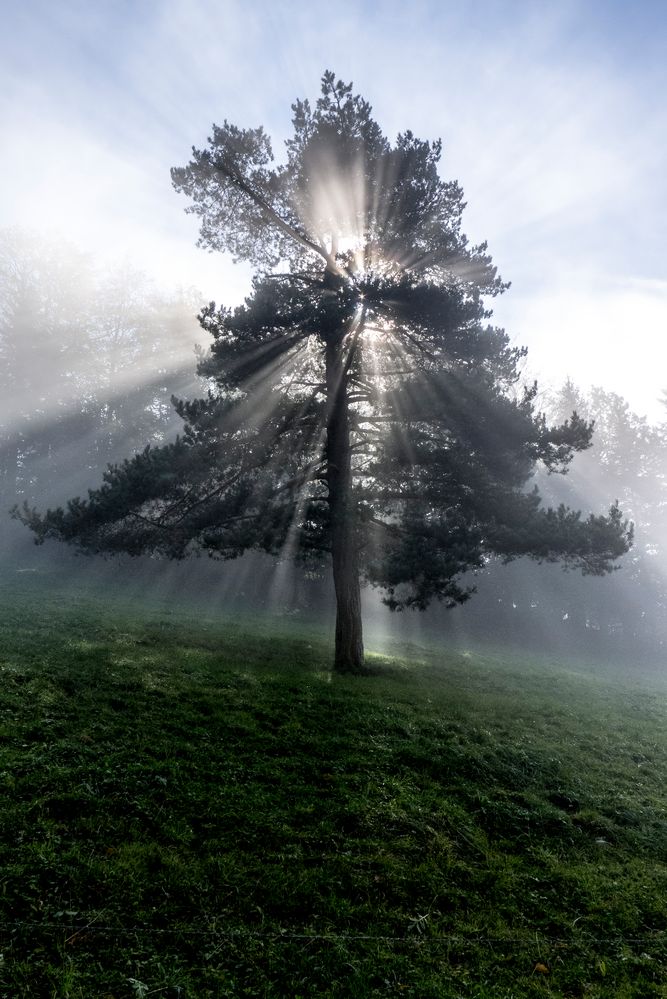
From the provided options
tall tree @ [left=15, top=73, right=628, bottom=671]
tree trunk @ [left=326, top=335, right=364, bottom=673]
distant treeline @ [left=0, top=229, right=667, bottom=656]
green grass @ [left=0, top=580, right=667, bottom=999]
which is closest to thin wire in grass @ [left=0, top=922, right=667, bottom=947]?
green grass @ [left=0, top=580, right=667, bottom=999]

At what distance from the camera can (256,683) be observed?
11289mm

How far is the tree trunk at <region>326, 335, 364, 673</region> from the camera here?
47.4 ft

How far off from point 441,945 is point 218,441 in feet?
36.8

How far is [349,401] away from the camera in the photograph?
15875 millimetres

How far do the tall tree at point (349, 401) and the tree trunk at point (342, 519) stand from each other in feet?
0.19

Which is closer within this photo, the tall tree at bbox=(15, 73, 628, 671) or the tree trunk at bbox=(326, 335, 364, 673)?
the tall tree at bbox=(15, 73, 628, 671)

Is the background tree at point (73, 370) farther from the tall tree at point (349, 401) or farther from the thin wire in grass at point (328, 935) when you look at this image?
the thin wire in grass at point (328, 935)

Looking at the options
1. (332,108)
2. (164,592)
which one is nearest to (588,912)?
(332,108)

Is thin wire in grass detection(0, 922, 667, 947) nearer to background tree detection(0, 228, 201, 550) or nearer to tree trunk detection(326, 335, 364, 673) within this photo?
tree trunk detection(326, 335, 364, 673)

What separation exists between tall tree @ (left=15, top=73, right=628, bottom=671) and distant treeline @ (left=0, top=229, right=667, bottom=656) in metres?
29.1

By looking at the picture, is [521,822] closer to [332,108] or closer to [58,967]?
[58,967]

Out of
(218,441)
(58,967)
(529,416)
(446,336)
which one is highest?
(446,336)

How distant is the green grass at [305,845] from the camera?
4.25 m

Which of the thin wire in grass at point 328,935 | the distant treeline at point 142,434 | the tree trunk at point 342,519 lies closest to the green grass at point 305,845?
the thin wire in grass at point 328,935
